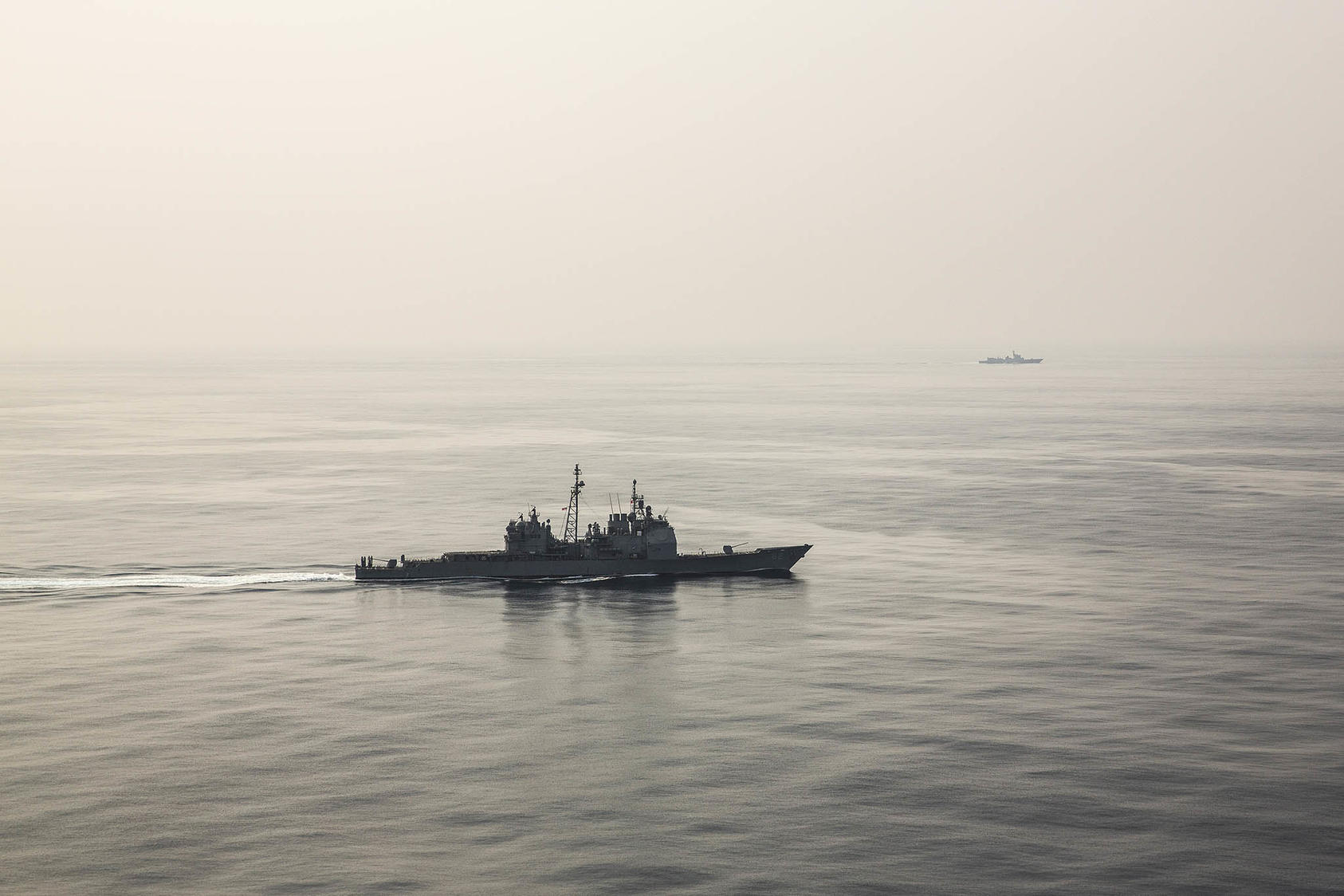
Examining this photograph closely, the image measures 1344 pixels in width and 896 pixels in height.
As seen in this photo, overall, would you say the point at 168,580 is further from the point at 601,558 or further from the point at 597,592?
the point at 601,558

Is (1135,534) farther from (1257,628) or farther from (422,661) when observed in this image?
(422,661)

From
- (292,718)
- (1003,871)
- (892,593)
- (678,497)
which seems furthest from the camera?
(678,497)

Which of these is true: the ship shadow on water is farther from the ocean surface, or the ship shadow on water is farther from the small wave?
the small wave

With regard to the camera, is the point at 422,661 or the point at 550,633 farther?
the point at 550,633

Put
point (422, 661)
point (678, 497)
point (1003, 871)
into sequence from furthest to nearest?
point (678, 497), point (422, 661), point (1003, 871)

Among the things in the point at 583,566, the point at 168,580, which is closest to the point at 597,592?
the point at 583,566

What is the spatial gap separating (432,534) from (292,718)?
7123cm

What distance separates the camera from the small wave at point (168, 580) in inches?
4692

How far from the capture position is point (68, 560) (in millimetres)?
131375

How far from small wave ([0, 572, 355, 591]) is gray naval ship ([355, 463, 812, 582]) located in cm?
652

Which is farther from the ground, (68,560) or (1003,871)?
(68,560)

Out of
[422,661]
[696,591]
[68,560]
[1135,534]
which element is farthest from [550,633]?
[1135,534]

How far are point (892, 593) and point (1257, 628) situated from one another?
31.6 meters

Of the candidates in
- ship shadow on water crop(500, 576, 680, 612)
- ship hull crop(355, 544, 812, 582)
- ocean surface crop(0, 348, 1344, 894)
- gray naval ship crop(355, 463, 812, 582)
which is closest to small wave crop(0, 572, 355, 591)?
ocean surface crop(0, 348, 1344, 894)
